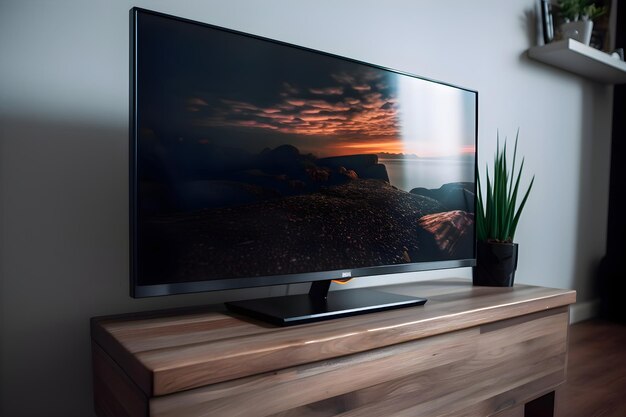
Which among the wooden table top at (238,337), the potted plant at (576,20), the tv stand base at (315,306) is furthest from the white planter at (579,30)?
the tv stand base at (315,306)

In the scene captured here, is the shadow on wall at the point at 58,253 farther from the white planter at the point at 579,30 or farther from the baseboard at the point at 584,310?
the baseboard at the point at 584,310

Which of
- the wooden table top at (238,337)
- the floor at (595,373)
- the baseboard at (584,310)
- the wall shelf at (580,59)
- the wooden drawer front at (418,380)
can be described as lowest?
the floor at (595,373)

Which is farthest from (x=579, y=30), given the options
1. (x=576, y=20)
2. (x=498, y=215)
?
(x=498, y=215)

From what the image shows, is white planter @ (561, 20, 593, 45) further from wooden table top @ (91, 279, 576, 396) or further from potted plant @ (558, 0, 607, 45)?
wooden table top @ (91, 279, 576, 396)

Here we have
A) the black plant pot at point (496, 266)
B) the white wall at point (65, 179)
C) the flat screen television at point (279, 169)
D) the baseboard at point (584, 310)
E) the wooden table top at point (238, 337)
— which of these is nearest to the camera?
the wooden table top at point (238, 337)

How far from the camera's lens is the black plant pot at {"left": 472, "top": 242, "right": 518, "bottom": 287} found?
1.58 metres

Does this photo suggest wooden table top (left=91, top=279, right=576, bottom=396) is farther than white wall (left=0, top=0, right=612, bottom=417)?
No

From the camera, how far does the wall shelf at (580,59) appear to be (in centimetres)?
213

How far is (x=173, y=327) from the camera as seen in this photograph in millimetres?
976

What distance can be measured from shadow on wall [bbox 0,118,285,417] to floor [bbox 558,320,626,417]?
1315mm

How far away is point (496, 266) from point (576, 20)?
1335 mm

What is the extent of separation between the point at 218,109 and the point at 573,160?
213 centimetres

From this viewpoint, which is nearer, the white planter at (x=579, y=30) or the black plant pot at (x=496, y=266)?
the black plant pot at (x=496, y=266)

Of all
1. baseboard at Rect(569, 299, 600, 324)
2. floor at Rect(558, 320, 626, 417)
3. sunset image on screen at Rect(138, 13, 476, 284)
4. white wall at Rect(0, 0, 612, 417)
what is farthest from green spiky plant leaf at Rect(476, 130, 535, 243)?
baseboard at Rect(569, 299, 600, 324)
